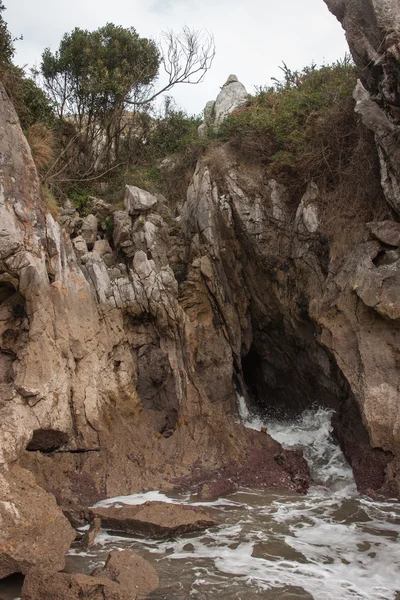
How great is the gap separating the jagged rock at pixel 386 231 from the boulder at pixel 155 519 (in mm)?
6017

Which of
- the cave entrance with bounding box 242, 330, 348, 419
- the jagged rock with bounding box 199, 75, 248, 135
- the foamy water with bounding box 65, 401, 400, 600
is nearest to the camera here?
the foamy water with bounding box 65, 401, 400, 600

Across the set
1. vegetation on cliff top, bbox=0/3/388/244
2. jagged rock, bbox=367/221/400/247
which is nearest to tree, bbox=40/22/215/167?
vegetation on cliff top, bbox=0/3/388/244

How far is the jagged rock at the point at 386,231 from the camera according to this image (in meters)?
9.81

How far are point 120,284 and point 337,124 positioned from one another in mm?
6280

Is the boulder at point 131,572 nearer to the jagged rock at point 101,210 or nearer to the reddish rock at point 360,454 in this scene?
the reddish rock at point 360,454

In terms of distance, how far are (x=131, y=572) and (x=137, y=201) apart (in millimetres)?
9181

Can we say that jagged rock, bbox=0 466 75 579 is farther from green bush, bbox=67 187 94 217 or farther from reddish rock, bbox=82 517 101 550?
green bush, bbox=67 187 94 217

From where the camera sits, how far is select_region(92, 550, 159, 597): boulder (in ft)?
18.1

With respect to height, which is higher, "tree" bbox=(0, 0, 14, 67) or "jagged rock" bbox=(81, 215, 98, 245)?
"tree" bbox=(0, 0, 14, 67)

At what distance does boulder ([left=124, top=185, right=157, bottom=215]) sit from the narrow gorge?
0.06 metres

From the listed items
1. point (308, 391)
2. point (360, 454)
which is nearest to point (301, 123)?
point (308, 391)

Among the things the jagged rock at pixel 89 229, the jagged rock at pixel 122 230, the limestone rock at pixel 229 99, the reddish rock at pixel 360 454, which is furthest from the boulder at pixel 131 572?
the limestone rock at pixel 229 99

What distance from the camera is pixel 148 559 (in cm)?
634

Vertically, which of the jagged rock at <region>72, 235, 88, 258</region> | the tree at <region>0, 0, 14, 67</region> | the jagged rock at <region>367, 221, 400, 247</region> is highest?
the tree at <region>0, 0, 14, 67</region>
